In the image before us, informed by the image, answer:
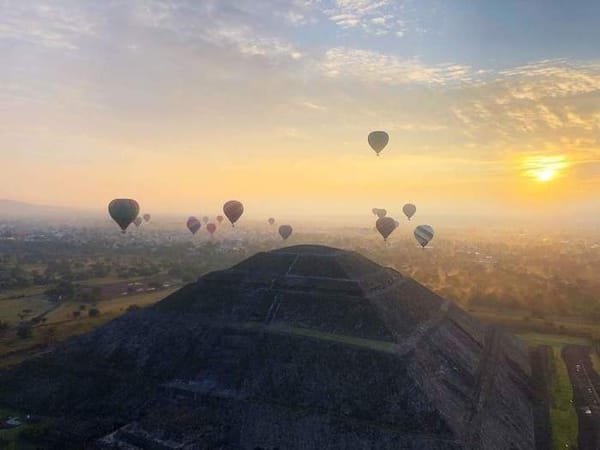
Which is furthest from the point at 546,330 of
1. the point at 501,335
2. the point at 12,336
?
the point at 12,336

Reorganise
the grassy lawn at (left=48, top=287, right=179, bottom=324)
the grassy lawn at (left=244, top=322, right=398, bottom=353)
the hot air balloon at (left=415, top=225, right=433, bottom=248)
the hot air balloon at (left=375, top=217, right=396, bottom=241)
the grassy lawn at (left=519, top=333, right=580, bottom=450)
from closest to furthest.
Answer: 1. the grassy lawn at (left=519, top=333, right=580, bottom=450)
2. the grassy lawn at (left=244, top=322, right=398, bottom=353)
3. the grassy lawn at (left=48, top=287, right=179, bottom=324)
4. the hot air balloon at (left=375, top=217, right=396, bottom=241)
5. the hot air balloon at (left=415, top=225, right=433, bottom=248)

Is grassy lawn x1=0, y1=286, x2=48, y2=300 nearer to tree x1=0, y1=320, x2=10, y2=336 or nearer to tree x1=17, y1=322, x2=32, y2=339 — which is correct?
tree x1=0, y1=320, x2=10, y2=336

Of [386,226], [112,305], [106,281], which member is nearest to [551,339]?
[386,226]

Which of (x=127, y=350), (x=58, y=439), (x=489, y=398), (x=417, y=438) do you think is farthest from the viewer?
(x=127, y=350)

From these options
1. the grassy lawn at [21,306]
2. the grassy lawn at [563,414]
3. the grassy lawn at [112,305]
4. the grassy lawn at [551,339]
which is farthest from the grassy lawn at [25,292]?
the grassy lawn at [563,414]

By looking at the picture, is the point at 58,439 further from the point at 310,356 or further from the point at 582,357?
the point at 582,357

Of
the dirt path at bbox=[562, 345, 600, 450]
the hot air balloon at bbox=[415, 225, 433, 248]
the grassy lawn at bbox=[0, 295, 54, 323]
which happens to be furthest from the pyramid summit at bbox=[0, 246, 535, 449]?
the hot air balloon at bbox=[415, 225, 433, 248]
